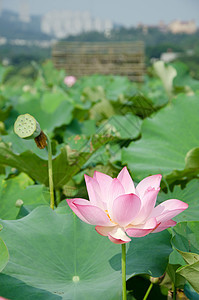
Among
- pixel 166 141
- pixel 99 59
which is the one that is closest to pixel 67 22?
pixel 99 59

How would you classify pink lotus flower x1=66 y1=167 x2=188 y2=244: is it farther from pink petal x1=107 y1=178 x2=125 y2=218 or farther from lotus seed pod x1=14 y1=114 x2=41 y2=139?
lotus seed pod x1=14 y1=114 x2=41 y2=139

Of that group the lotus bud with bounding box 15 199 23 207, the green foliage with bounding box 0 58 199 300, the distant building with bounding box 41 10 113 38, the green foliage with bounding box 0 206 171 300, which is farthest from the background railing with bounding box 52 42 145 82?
the distant building with bounding box 41 10 113 38

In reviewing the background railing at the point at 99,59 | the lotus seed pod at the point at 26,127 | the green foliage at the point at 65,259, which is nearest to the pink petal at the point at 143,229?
the green foliage at the point at 65,259

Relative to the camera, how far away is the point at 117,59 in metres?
6.07

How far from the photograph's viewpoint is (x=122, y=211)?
1.55 ft

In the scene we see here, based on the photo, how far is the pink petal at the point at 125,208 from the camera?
461mm

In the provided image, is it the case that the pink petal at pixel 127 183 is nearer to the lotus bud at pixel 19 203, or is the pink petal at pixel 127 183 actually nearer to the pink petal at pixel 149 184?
the pink petal at pixel 149 184

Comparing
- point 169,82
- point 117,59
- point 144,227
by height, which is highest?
point 144,227

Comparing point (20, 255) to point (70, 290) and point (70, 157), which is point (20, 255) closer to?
point (70, 290)

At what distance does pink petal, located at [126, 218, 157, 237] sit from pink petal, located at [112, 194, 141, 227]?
0.05 feet

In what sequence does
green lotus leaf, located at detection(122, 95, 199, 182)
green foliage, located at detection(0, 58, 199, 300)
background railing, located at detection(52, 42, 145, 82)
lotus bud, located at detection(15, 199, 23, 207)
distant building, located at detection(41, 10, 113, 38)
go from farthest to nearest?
distant building, located at detection(41, 10, 113, 38) < background railing, located at detection(52, 42, 145, 82) < green lotus leaf, located at detection(122, 95, 199, 182) < lotus bud, located at detection(15, 199, 23, 207) < green foliage, located at detection(0, 58, 199, 300)

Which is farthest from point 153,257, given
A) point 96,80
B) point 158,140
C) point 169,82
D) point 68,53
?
point 68,53

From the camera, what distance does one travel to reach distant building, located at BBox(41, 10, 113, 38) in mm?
87625

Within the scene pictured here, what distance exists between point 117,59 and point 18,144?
524cm
